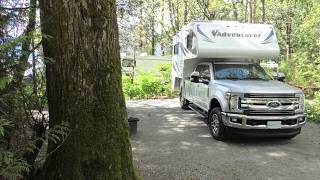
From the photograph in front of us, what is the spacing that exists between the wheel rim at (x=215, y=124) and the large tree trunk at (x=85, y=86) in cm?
538

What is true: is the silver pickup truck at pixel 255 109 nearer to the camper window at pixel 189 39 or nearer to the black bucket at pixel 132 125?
the black bucket at pixel 132 125

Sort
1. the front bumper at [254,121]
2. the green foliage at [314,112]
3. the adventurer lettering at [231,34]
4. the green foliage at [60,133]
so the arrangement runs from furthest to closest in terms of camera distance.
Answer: the green foliage at [314,112] < the adventurer lettering at [231,34] < the front bumper at [254,121] < the green foliage at [60,133]

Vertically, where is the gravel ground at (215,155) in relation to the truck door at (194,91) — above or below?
below

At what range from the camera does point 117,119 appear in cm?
491

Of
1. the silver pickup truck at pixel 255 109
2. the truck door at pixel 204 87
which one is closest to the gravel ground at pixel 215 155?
the silver pickup truck at pixel 255 109

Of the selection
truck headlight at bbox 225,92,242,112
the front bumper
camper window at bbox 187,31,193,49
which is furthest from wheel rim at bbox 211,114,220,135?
camper window at bbox 187,31,193,49

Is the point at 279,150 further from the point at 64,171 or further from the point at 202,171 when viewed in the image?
the point at 64,171

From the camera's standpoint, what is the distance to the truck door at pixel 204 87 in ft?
37.0

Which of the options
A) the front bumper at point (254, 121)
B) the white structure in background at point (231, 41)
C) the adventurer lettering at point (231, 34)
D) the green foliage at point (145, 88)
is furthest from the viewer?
the green foliage at point (145, 88)

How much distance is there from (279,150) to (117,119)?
17.5ft

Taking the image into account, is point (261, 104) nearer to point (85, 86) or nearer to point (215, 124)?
point (215, 124)

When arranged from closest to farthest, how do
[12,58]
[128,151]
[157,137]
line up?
[12,58] → [128,151] → [157,137]

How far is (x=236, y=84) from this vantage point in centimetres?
1008

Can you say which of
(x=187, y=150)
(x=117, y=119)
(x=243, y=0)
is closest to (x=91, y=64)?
(x=117, y=119)
